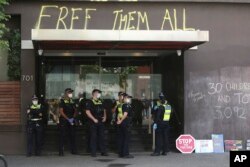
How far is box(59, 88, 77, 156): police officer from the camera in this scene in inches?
589

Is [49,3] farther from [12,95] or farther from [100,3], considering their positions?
[12,95]

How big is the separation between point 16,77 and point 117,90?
3.73 m

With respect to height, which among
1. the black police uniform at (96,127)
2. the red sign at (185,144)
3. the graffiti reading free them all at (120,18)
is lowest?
the red sign at (185,144)

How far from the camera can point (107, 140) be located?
16547 millimetres

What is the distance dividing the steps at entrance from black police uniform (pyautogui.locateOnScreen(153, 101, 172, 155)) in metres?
1.22

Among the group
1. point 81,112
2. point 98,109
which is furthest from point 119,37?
point 81,112

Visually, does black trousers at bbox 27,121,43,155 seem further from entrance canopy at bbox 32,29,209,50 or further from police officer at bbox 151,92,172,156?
police officer at bbox 151,92,172,156

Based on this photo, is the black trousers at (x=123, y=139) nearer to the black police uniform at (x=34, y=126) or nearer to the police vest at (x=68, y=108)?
the police vest at (x=68, y=108)

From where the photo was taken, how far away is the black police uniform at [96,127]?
1469 centimetres

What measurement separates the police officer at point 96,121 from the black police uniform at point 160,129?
5.35ft

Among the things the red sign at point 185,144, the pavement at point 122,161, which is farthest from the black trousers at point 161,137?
the red sign at point 185,144

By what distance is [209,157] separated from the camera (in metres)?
14.8

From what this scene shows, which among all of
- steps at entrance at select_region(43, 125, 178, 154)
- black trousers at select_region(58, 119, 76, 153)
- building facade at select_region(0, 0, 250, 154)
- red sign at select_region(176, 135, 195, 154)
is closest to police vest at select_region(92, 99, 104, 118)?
black trousers at select_region(58, 119, 76, 153)

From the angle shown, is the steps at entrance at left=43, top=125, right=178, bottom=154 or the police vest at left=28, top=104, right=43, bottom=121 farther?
the steps at entrance at left=43, top=125, right=178, bottom=154
